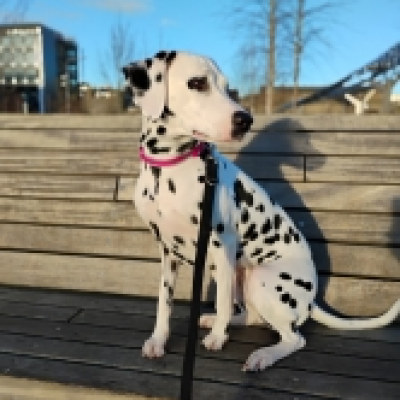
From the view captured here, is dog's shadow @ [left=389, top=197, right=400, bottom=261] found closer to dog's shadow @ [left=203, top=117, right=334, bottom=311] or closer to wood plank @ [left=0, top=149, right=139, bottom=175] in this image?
dog's shadow @ [left=203, top=117, right=334, bottom=311]

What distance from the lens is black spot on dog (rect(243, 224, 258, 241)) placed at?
225cm

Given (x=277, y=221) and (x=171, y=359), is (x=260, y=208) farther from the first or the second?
(x=171, y=359)

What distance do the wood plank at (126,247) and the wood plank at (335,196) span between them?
0.72 ft

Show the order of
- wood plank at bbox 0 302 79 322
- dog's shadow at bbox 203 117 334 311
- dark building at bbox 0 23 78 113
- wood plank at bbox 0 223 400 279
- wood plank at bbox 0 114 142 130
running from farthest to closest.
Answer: dark building at bbox 0 23 78 113 < wood plank at bbox 0 114 142 130 < dog's shadow at bbox 203 117 334 311 < wood plank at bbox 0 223 400 279 < wood plank at bbox 0 302 79 322

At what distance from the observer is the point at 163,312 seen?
2207 millimetres

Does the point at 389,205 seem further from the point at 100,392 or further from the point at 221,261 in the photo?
the point at 100,392

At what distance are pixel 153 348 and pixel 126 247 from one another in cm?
93

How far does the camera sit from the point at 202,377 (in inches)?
72.9

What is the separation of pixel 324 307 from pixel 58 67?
41.4m

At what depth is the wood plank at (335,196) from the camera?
261 cm

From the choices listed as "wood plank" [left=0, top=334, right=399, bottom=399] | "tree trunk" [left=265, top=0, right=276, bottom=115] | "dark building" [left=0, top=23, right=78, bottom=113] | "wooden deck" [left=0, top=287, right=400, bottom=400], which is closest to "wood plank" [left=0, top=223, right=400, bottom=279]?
"wooden deck" [left=0, top=287, right=400, bottom=400]

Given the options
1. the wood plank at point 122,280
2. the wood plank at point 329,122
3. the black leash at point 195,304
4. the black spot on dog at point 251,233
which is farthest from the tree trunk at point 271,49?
the black leash at point 195,304

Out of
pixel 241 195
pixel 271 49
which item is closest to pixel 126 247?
pixel 241 195

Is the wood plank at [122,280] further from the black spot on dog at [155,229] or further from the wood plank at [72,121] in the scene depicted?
the wood plank at [72,121]
